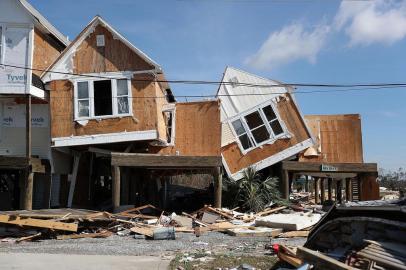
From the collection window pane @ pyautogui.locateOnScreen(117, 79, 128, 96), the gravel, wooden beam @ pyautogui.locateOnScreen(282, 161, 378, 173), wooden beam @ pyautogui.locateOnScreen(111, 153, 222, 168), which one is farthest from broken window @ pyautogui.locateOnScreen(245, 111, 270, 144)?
the gravel

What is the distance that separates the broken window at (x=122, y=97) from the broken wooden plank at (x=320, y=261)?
1524 centimetres

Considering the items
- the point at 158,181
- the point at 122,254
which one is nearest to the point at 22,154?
the point at 158,181

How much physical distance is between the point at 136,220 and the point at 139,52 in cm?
747

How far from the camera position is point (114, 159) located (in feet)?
Result: 64.4

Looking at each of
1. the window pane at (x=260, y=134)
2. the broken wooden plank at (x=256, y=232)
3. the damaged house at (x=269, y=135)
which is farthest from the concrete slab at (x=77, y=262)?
the window pane at (x=260, y=134)

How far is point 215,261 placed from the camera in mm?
10477

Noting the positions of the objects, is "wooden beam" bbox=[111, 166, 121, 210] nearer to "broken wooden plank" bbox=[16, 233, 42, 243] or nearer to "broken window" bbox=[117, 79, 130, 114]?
"broken window" bbox=[117, 79, 130, 114]

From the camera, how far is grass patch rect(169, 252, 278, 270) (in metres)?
9.94

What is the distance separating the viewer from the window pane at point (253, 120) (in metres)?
24.0

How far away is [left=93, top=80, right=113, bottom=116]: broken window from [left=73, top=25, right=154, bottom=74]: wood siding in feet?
2.09

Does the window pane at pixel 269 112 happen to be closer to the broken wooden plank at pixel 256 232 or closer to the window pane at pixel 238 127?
the window pane at pixel 238 127

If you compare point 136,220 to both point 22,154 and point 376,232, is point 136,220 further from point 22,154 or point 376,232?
point 376,232

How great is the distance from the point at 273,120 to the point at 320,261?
1695 centimetres

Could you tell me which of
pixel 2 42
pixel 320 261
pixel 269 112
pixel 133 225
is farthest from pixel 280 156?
pixel 320 261
